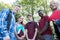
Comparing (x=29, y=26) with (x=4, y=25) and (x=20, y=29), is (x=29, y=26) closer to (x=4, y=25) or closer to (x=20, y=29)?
→ (x=20, y=29)

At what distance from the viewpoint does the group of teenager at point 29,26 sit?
21.8ft

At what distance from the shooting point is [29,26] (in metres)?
7.16

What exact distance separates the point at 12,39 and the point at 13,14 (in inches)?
31.4

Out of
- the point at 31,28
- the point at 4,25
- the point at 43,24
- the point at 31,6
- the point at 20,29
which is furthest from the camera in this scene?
the point at 31,6

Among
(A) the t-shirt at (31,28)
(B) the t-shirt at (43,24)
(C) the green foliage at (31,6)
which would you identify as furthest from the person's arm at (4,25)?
(C) the green foliage at (31,6)

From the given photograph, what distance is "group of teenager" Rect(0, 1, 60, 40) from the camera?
6.65m

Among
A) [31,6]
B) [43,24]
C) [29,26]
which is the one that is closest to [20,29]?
[29,26]

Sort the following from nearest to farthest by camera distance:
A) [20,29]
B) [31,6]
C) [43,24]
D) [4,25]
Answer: [43,24]
[20,29]
[4,25]
[31,6]

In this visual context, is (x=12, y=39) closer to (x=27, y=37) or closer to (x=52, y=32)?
(x=27, y=37)

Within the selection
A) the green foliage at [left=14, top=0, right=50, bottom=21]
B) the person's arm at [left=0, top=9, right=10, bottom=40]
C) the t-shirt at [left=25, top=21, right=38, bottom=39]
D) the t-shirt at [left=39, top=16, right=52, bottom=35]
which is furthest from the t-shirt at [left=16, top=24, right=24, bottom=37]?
the green foliage at [left=14, top=0, right=50, bottom=21]

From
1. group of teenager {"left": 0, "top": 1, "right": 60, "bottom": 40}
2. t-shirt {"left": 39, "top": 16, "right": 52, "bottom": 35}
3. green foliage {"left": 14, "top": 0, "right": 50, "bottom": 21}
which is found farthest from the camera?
green foliage {"left": 14, "top": 0, "right": 50, "bottom": 21}

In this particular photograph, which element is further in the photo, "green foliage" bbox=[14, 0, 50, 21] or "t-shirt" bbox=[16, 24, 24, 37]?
"green foliage" bbox=[14, 0, 50, 21]

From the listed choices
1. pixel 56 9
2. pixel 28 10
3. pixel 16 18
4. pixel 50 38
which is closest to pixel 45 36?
pixel 50 38

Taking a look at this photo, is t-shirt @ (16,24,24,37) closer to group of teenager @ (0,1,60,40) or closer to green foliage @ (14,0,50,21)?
group of teenager @ (0,1,60,40)
